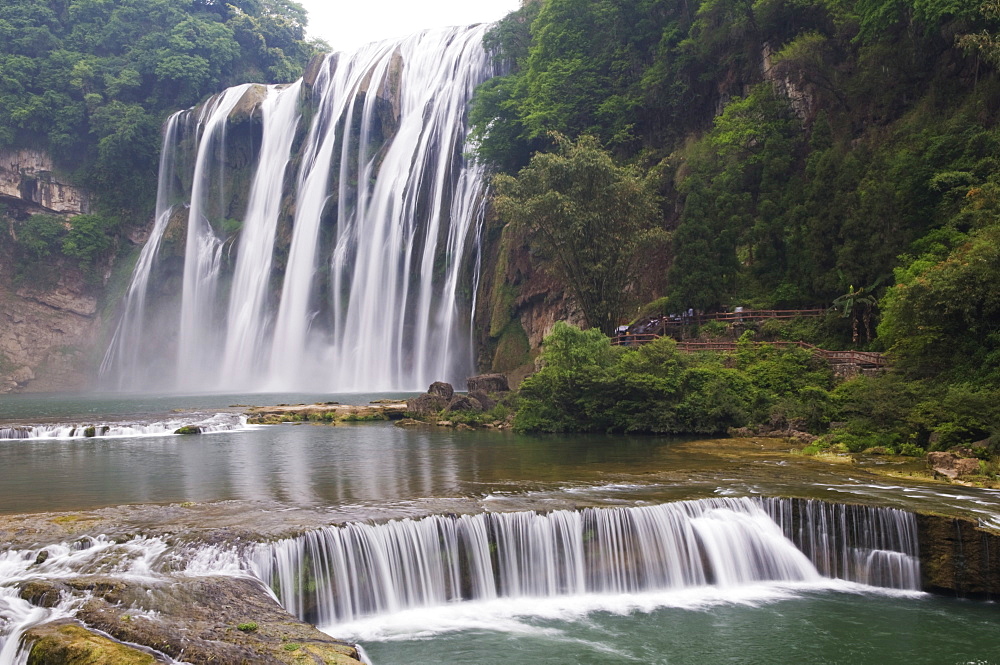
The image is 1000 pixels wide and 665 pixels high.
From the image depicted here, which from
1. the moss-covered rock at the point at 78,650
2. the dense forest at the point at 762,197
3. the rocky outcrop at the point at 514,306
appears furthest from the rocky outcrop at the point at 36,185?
the moss-covered rock at the point at 78,650

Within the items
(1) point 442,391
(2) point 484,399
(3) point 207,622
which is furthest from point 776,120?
(3) point 207,622

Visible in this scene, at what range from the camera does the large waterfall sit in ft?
156

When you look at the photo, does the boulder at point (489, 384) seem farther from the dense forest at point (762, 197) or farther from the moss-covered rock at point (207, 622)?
the moss-covered rock at point (207, 622)

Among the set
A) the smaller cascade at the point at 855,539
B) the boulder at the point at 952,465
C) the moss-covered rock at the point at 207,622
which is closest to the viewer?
the moss-covered rock at the point at 207,622

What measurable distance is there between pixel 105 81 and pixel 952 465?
7671 centimetres

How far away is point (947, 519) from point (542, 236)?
22254mm

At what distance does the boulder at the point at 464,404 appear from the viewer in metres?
28.7

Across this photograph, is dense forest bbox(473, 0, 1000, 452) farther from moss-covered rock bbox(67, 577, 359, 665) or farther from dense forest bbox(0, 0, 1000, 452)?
moss-covered rock bbox(67, 577, 359, 665)

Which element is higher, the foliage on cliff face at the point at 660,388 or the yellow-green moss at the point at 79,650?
the foliage on cliff face at the point at 660,388

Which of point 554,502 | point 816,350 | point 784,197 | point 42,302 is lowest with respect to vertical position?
point 554,502

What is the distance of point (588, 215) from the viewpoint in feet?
99.6

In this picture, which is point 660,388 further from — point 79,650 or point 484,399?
point 79,650

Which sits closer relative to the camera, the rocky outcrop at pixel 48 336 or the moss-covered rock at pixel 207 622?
the moss-covered rock at pixel 207 622

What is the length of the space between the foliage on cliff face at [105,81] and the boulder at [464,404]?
51.4 metres
